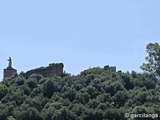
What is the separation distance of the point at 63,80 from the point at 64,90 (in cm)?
504

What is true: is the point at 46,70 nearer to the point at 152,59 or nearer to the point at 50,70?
the point at 50,70

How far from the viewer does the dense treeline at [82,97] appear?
137ft

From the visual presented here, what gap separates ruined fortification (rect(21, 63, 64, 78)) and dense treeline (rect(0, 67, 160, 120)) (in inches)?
216

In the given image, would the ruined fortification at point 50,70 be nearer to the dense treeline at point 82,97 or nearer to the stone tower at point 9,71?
the stone tower at point 9,71

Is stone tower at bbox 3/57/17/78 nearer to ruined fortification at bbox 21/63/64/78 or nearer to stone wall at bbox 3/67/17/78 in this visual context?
stone wall at bbox 3/67/17/78

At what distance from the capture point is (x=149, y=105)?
4103cm

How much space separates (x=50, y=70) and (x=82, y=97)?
79.4ft

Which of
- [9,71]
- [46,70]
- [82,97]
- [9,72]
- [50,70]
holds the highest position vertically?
[9,71]

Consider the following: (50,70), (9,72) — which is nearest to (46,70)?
(50,70)

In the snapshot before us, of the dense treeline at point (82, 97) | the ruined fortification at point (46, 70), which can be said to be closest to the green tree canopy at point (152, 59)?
the dense treeline at point (82, 97)

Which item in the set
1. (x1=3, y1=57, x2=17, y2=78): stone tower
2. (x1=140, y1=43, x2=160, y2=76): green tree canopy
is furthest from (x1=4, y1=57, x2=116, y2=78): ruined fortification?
(x1=140, y1=43, x2=160, y2=76): green tree canopy

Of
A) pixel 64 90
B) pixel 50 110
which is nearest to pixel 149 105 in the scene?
pixel 50 110

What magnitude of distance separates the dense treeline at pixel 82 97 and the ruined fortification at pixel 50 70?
5476 millimetres

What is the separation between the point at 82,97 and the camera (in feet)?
166
